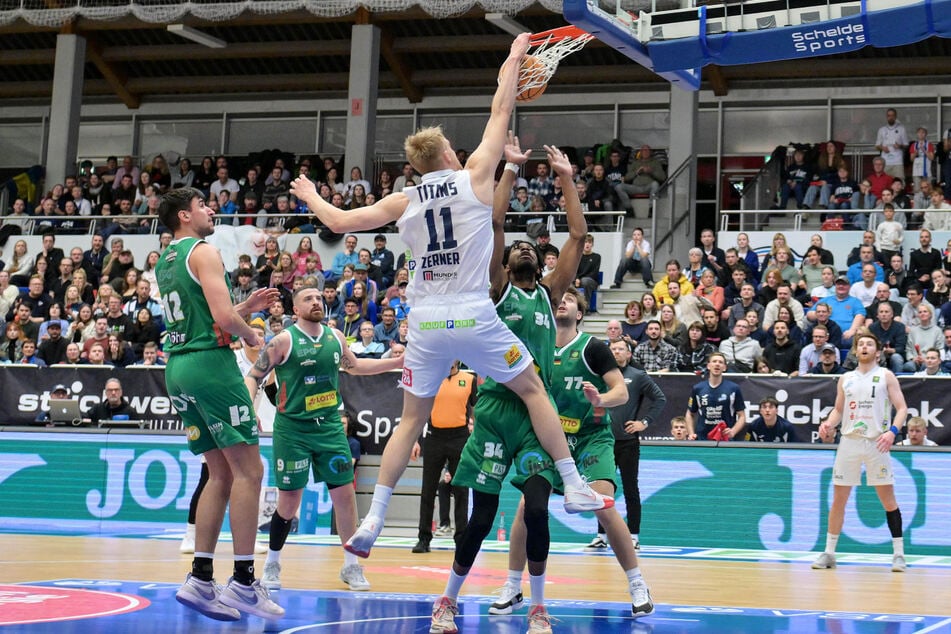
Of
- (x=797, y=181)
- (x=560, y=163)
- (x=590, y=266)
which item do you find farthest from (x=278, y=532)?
(x=797, y=181)

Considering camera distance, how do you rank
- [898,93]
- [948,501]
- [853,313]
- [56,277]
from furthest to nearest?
[898,93] < [56,277] < [853,313] < [948,501]

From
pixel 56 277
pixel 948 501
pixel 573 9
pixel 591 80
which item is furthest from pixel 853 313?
pixel 56 277

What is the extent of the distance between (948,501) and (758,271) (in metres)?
7.12

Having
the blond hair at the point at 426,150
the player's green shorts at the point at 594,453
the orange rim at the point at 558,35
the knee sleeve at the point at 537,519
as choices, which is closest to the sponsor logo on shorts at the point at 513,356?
the knee sleeve at the point at 537,519

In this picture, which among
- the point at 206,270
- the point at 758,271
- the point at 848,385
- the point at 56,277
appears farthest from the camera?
the point at 56,277

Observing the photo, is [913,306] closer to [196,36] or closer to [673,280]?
[673,280]

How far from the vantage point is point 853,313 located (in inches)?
689

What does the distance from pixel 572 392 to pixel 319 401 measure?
2168 mm

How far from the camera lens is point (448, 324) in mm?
6414

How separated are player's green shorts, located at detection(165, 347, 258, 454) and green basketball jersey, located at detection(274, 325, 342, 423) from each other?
2.09 metres

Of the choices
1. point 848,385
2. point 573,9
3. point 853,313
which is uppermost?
point 573,9

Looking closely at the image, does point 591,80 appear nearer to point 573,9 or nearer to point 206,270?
point 573,9

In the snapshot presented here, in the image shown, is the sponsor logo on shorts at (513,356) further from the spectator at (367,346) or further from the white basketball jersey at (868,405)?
the spectator at (367,346)

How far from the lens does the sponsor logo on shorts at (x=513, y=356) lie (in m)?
6.44
